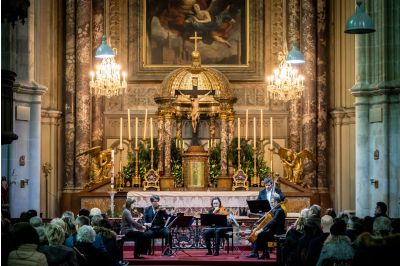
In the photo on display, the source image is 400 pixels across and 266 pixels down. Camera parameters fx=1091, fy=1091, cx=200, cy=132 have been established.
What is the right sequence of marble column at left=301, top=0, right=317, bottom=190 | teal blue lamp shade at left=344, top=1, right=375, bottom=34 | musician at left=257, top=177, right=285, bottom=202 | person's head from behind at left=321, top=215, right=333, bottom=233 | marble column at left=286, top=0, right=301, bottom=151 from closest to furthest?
person's head from behind at left=321, top=215, right=333, bottom=233 < teal blue lamp shade at left=344, top=1, right=375, bottom=34 < musician at left=257, top=177, right=285, bottom=202 < marble column at left=301, top=0, right=317, bottom=190 < marble column at left=286, top=0, right=301, bottom=151

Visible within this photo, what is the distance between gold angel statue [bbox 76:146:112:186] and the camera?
2833cm

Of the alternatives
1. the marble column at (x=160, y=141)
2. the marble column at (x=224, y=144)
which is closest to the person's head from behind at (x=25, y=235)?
the marble column at (x=224, y=144)

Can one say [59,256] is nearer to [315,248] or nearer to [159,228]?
[315,248]

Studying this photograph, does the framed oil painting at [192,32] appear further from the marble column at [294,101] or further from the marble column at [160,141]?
the marble column at [160,141]

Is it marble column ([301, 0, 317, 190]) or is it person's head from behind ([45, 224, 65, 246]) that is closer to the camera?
person's head from behind ([45, 224, 65, 246])

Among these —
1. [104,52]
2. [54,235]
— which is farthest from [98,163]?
[54,235]

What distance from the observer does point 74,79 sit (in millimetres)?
29969

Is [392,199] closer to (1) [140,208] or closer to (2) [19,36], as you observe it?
(1) [140,208]

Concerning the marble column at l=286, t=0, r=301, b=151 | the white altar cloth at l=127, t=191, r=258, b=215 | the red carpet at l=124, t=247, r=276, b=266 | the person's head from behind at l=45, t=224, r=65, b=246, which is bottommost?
the red carpet at l=124, t=247, r=276, b=266

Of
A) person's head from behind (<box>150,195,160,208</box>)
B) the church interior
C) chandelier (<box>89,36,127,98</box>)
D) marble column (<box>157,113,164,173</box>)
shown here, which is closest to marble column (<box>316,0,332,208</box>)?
the church interior

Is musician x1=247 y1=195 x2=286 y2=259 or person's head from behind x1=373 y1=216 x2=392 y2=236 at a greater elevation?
person's head from behind x1=373 y1=216 x2=392 y2=236

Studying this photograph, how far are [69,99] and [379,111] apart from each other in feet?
32.9

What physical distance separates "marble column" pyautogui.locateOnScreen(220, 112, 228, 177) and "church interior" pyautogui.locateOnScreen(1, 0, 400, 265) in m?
0.03

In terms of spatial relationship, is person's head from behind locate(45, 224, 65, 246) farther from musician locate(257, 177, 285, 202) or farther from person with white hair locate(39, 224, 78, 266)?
musician locate(257, 177, 285, 202)
